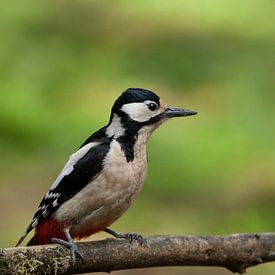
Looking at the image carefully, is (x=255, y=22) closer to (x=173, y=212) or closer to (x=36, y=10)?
(x=36, y=10)

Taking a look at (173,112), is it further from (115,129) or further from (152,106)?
(115,129)

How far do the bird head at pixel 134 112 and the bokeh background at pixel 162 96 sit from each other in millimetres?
2524

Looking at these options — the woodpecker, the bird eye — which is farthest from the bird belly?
the bird eye

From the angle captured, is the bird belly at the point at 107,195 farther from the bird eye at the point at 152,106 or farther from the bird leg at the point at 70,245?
the bird eye at the point at 152,106

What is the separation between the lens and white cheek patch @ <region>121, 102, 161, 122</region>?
14.7ft

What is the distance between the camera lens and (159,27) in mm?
12648

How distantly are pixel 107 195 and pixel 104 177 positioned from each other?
8cm

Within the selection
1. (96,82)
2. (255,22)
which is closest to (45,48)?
(96,82)

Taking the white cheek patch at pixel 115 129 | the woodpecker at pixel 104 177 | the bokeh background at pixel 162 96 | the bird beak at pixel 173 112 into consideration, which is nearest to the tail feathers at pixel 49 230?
the woodpecker at pixel 104 177

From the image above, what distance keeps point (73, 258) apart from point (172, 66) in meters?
7.46

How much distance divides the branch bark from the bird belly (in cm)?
19

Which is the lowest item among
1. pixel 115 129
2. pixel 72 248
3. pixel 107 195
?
pixel 72 248

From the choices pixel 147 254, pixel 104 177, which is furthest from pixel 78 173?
pixel 147 254

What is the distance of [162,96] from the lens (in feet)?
32.6
